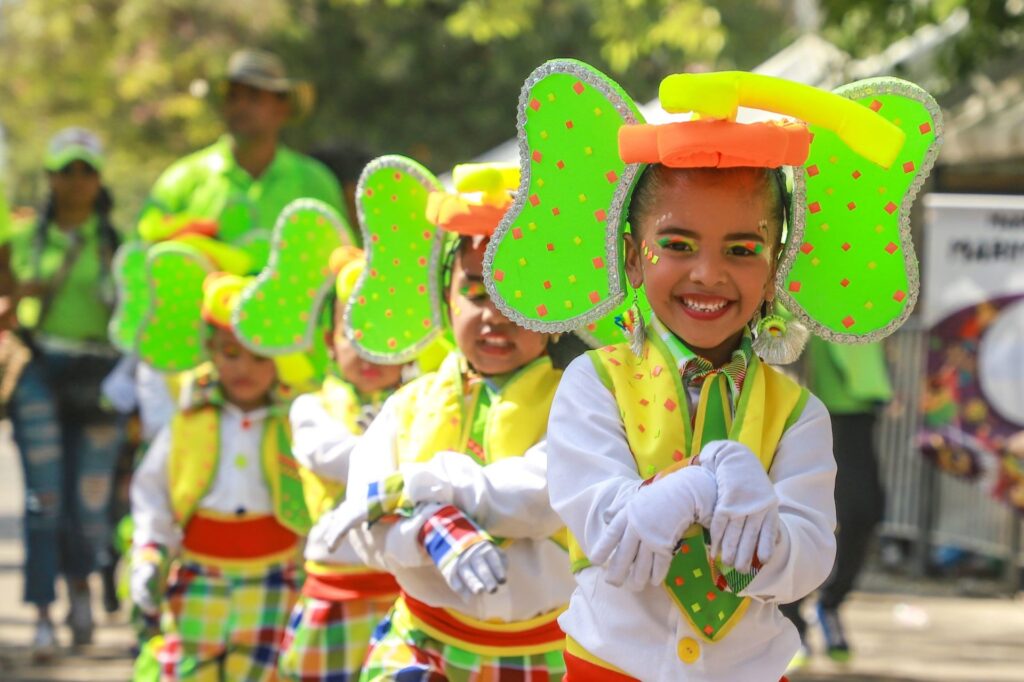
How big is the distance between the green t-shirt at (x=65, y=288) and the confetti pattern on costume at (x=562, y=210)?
5.38 meters

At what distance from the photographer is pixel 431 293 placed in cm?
469

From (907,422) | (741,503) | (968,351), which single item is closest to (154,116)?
(907,422)

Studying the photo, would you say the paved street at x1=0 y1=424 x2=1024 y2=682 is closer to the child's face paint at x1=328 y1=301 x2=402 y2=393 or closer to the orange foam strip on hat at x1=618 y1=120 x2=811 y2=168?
the child's face paint at x1=328 y1=301 x2=402 y2=393

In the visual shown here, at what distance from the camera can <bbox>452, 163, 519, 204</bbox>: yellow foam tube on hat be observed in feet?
14.4

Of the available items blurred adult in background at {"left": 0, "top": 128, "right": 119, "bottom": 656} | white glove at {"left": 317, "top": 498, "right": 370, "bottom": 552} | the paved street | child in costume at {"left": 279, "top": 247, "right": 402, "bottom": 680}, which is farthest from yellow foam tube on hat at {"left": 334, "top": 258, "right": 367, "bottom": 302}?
blurred adult in background at {"left": 0, "top": 128, "right": 119, "bottom": 656}

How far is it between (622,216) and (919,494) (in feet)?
27.5

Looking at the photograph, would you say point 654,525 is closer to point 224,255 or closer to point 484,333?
point 484,333

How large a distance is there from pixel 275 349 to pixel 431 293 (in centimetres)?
114

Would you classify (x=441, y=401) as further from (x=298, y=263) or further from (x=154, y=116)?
(x=154, y=116)

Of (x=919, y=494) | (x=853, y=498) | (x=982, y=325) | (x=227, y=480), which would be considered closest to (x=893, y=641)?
(x=853, y=498)

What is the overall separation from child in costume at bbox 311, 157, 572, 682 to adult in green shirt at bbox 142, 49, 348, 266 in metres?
3.47

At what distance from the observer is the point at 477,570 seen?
3836 millimetres

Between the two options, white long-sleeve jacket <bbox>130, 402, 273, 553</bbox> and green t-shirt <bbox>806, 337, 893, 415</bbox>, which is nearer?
white long-sleeve jacket <bbox>130, 402, 273, 553</bbox>

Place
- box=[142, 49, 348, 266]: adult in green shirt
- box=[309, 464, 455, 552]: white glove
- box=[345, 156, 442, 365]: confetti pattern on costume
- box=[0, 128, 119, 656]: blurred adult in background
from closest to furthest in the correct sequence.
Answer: box=[309, 464, 455, 552]: white glove
box=[345, 156, 442, 365]: confetti pattern on costume
box=[142, 49, 348, 266]: adult in green shirt
box=[0, 128, 119, 656]: blurred adult in background
